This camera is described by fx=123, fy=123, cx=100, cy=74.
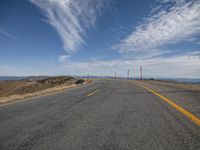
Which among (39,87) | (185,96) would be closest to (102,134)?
(185,96)

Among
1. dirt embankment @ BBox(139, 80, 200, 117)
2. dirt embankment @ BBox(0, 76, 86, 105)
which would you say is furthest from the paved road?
dirt embankment @ BBox(0, 76, 86, 105)

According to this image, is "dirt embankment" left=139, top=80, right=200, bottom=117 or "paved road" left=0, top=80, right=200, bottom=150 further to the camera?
"dirt embankment" left=139, top=80, right=200, bottom=117

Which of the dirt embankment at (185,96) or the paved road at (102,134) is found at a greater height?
the dirt embankment at (185,96)

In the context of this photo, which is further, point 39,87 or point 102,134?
point 39,87

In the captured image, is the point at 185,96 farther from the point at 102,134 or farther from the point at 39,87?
the point at 39,87

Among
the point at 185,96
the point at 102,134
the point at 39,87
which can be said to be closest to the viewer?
the point at 102,134

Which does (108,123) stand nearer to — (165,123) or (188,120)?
(165,123)

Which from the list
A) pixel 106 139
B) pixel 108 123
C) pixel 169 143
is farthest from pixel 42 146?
pixel 169 143

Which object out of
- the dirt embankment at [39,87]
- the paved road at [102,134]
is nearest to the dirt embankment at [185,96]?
the paved road at [102,134]

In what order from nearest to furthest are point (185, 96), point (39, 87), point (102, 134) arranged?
point (102, 134) → point (185, 96) → point (39, 87)

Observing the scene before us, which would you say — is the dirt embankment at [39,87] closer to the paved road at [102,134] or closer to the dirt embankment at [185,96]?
the paved road at [102,134]

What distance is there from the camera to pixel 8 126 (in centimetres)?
293

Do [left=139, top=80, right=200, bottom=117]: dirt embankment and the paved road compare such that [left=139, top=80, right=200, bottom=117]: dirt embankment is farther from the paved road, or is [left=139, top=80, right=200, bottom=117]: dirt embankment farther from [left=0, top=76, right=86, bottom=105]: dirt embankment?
[left=0, top=76, right=86, bottom=105]: dirt embankment

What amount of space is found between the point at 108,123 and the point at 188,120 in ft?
6.24
